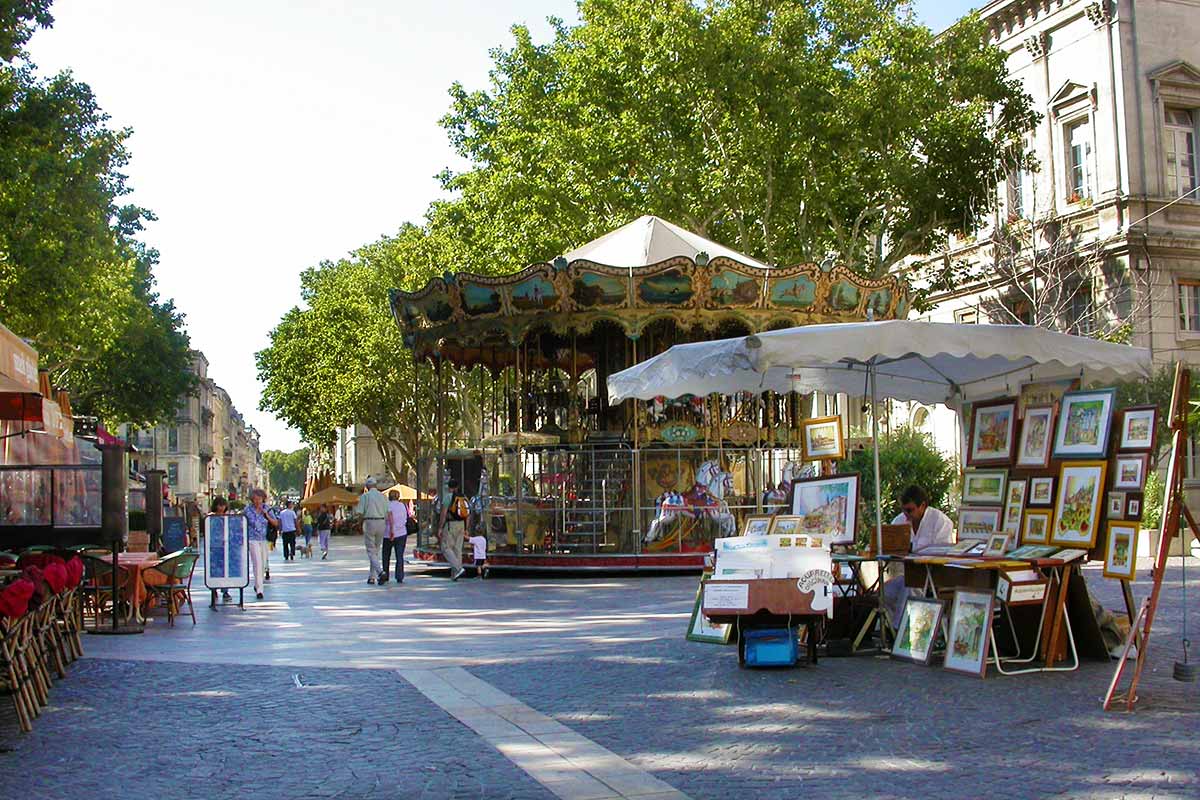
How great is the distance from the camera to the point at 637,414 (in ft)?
76.4

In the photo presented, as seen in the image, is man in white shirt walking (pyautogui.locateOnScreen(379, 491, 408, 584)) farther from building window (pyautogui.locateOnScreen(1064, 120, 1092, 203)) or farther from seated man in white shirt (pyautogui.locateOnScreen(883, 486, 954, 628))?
building window (pyautogui.locateOnScreen(1064, 120, 1092, 203))

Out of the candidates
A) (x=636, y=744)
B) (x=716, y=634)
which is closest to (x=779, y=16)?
(x=716, y=634)

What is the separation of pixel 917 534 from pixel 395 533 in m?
12.9

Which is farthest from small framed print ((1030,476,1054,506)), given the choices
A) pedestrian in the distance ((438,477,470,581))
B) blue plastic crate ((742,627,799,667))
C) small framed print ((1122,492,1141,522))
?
pedestrian in the distance ((438,477,470,581))

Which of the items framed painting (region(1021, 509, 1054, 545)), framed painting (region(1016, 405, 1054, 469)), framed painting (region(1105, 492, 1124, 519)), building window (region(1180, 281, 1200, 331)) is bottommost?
framed painting (region(1021, 509, 1054, 545))

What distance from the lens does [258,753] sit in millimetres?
7348

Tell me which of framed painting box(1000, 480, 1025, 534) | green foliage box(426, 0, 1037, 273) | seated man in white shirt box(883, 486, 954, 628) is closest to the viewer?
framed painting box(1000, 480, 1025, 534)

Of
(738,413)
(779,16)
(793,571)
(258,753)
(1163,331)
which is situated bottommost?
(258,753)

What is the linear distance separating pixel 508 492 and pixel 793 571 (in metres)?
15.7

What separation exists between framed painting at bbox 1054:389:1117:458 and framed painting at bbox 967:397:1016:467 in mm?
558

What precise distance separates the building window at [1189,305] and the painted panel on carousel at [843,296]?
45.4ft

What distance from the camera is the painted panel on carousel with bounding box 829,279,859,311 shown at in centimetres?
2389

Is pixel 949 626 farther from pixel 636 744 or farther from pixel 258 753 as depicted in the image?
pixel 258 753

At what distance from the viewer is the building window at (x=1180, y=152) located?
110 ft
